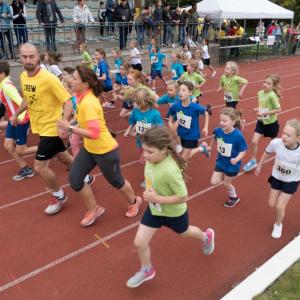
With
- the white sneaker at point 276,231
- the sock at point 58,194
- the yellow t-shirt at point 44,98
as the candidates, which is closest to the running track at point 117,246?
the white sneaker at point 276,231

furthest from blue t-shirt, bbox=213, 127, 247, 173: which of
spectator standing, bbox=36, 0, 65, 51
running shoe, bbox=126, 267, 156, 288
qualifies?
spectator standing, bbox=36, 0, 65, 51

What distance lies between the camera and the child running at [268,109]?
5723 mm

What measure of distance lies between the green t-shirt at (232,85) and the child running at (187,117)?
74.1 inches

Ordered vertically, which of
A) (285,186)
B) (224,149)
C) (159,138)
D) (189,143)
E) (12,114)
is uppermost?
(159,138)

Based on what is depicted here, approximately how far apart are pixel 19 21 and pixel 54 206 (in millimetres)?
10346

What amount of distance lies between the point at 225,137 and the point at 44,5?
1074 centimetres

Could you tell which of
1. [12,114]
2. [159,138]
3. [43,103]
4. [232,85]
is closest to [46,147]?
[43,103]

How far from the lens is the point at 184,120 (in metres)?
5.39

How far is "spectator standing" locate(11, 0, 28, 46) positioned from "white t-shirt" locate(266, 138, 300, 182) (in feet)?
34.5

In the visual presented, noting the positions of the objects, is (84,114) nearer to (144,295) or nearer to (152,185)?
(152,185)

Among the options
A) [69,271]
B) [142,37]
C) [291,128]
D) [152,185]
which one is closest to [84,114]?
[152,185]

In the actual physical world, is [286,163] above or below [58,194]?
above

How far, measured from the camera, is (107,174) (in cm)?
412

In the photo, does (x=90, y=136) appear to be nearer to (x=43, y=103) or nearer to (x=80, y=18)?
(x=43, y=103)
